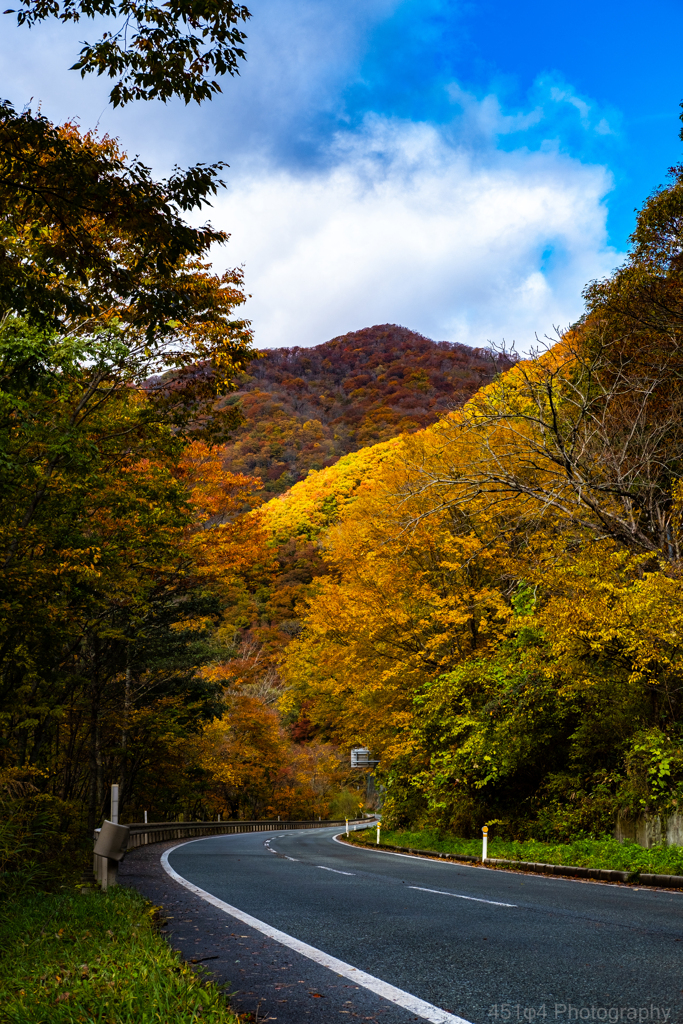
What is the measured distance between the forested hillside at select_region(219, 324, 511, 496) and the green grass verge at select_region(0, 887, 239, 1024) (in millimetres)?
20789

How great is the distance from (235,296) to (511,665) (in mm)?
9442

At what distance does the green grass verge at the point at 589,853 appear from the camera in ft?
37.6

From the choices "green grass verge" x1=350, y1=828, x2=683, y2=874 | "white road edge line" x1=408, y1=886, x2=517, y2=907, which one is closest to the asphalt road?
"white road edge line" x1=408, y1=886, x2=517, y2=907

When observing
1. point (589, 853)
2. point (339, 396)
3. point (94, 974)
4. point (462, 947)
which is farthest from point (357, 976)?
point (339, 396)

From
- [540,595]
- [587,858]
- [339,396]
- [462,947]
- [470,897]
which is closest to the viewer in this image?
[462,947]

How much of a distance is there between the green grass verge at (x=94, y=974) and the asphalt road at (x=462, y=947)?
400 mm

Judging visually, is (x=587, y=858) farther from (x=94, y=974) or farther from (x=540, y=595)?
(x=94, y=974)

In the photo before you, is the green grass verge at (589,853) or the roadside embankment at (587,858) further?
the green grass verge at (589,853)

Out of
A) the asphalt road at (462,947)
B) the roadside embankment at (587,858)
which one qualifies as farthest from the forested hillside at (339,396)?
the asphalt road at (462,947)

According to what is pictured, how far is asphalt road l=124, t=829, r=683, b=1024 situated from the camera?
12.6ft

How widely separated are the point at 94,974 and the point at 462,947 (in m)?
2.45

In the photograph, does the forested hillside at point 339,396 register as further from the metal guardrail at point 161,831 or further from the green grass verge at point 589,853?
the metal guardrail at point 161,831

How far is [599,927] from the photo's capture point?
19.9 feet

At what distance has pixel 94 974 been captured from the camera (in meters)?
4.19
